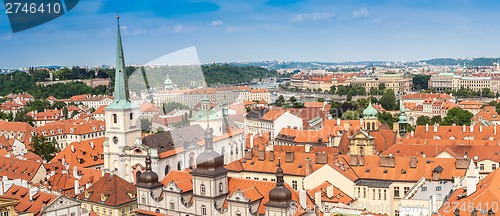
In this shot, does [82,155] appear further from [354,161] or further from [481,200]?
[481,200]

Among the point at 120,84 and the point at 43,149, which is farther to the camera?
the point at 43,149

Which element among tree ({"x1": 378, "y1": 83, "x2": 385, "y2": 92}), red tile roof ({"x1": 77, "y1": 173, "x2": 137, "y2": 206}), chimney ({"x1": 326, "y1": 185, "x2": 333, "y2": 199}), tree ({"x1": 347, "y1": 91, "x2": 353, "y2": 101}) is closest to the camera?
red tile roof ({"x1": 77, "y1": 173, "x2": 137, "y2": 206})

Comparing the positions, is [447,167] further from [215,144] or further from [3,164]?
[3,164]

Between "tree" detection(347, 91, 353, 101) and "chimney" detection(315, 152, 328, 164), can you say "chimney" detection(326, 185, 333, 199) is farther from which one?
"tree" detection(347, 91, 353, 101)

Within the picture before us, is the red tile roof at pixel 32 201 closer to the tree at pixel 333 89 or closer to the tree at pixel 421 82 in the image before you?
the tree at pixel 333 89

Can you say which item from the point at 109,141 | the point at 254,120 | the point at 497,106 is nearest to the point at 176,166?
the point at 109,141

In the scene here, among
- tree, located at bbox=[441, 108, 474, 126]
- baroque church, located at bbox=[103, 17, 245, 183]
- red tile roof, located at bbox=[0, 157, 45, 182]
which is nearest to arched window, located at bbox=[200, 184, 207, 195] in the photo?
baroque church, located at bbox=[103, 17, 245, 183]

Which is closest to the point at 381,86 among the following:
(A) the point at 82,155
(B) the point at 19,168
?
(A) the point at 82,155

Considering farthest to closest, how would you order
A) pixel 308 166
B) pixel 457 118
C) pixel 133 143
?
pixel 457 118
pixel 133 143
pixel 308 166
